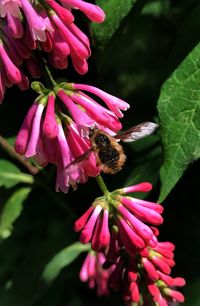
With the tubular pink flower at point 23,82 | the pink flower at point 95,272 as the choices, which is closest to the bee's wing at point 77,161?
the tubular pink flower at point 23,82

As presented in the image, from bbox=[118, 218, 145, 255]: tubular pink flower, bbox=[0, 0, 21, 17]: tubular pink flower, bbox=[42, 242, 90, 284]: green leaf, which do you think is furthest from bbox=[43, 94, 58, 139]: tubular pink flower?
bbox=[42, 242, 90, 284]: green leaf

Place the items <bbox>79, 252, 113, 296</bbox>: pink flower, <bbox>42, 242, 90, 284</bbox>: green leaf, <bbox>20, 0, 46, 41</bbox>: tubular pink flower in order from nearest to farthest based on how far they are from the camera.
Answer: <bbox>20, 0, 46, 41</bbox>: tubular pink flower → <bbox>79, 252, 113, 296</bbox>: pink flower → <bbox>42, 242, 90, 284</bbox>: green leaf

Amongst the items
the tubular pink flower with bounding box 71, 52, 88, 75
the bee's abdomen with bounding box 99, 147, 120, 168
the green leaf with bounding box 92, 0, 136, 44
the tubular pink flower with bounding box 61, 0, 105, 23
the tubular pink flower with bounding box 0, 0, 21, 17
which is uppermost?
the tubular pink flower with bounding box 0, 0, 21, 17

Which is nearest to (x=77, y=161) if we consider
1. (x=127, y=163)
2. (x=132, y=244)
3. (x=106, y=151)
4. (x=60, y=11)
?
(x=106, y=151)

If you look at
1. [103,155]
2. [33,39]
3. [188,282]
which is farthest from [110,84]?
[33,39]

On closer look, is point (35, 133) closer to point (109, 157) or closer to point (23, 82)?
point (23, 82)

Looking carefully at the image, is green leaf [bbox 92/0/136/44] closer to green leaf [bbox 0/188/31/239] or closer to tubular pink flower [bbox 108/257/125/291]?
tubular pink flower [bbox 108/257/125/291]

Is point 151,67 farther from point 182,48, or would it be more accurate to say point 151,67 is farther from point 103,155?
point 103,155

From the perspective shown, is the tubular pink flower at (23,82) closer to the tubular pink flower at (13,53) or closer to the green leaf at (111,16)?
the tubular pink flower at (13,53)
